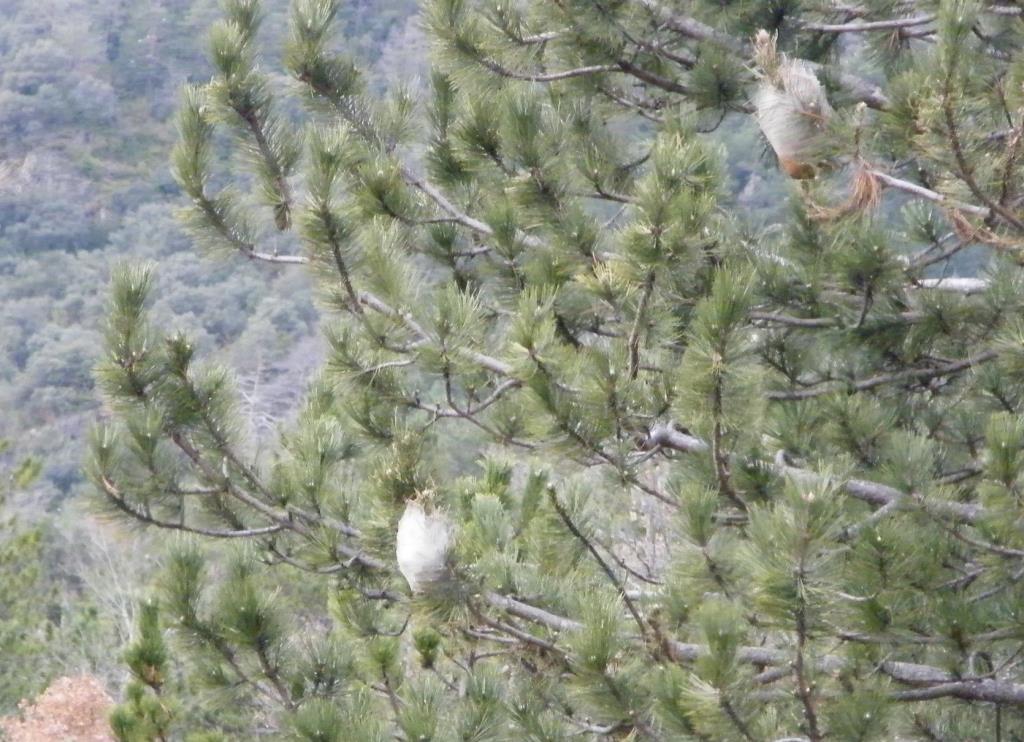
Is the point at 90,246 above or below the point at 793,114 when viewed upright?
below

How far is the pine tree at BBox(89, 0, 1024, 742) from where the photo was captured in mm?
2531

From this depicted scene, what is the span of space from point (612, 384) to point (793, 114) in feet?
2.16

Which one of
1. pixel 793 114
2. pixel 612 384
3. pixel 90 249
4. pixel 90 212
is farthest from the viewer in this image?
pixel 90 212

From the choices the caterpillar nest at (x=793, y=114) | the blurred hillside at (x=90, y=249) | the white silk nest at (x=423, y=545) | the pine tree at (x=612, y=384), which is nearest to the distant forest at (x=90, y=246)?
the blurred hillside at (x=90, y=249)

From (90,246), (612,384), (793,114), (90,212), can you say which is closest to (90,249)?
(90,246)

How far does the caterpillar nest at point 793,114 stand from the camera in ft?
8.42

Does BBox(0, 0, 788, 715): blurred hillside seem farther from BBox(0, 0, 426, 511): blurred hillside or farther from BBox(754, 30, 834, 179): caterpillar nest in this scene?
BBox(754, 30, 834, 179): caterpillar nest

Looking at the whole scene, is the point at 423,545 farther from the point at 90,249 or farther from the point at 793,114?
the point at 90,249

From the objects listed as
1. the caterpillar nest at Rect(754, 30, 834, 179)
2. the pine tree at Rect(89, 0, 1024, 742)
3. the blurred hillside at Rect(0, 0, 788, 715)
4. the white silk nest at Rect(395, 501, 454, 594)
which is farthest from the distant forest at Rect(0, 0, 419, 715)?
the caterpillar nest at Rect(754, 30, 834, 179)

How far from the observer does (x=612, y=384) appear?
2783 millimetres

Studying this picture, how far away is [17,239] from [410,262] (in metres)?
26.3

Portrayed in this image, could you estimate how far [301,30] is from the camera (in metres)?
3.78

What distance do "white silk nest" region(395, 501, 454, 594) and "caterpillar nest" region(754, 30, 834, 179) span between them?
101 centimetres

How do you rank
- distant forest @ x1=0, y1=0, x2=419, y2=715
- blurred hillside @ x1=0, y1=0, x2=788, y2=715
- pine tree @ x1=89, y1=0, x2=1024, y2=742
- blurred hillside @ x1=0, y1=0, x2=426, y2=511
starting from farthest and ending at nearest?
1. blurred hillside @ x1=0, y1=0, x2=426, y2=511
2. distant forest @ x1=0, y1=0, x2=419, y2=715
3. blurred hillside @ x1=0, y1=0, x2=788, y2=715
4. pine tree @ x1=89, y1=0, x2=1024, y2=742
